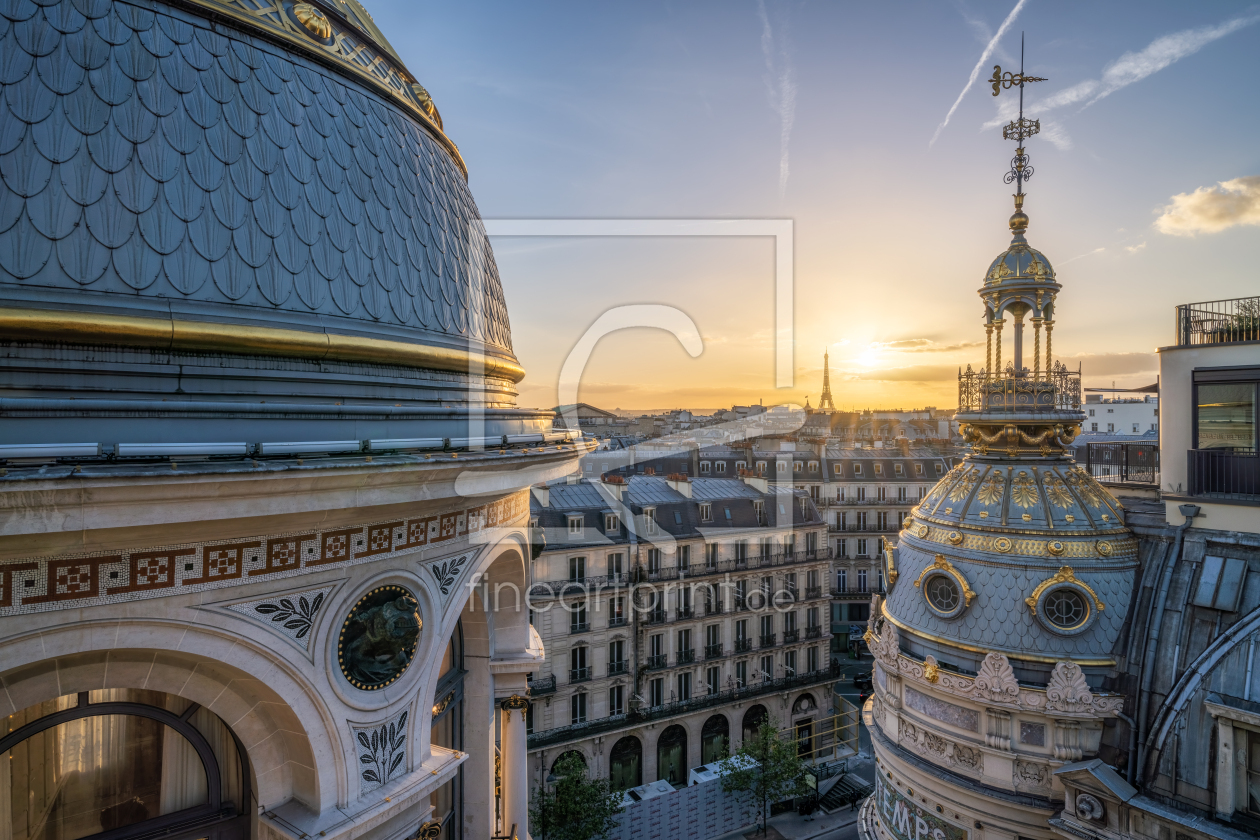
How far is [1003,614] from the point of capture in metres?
16.7

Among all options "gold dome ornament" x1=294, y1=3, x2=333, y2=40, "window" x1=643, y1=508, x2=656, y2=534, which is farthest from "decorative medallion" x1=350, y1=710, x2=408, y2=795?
"window" x1=643, y1=508, x2=656, y2=534

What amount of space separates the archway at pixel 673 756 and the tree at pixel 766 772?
331 centimetres

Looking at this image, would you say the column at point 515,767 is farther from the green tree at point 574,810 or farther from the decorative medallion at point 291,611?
the green tree at point 574,810

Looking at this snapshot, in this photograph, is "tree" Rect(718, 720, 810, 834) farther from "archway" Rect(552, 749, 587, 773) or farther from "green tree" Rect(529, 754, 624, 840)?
"archway" Rect(552, 749, 587, 773)

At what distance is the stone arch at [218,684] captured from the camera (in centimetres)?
568

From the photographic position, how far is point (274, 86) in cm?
783

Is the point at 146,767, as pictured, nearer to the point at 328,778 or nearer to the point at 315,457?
the point at 328,778

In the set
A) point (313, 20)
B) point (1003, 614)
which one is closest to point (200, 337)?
point (313, 20)

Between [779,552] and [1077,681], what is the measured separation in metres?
22.7

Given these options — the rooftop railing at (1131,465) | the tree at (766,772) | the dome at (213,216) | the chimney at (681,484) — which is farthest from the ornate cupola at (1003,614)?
the chimney at (681,484)

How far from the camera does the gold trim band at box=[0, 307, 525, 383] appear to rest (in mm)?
5688

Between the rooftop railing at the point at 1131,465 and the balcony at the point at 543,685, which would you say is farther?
the balcony at the point at 543,685

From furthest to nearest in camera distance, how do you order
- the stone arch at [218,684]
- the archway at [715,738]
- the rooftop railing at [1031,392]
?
1. the archway at [715,738]
2. the rooftop railing at [1031,392]
3. the stone arch at [218,684]

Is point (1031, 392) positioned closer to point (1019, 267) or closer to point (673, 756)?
point (1019, 267)
